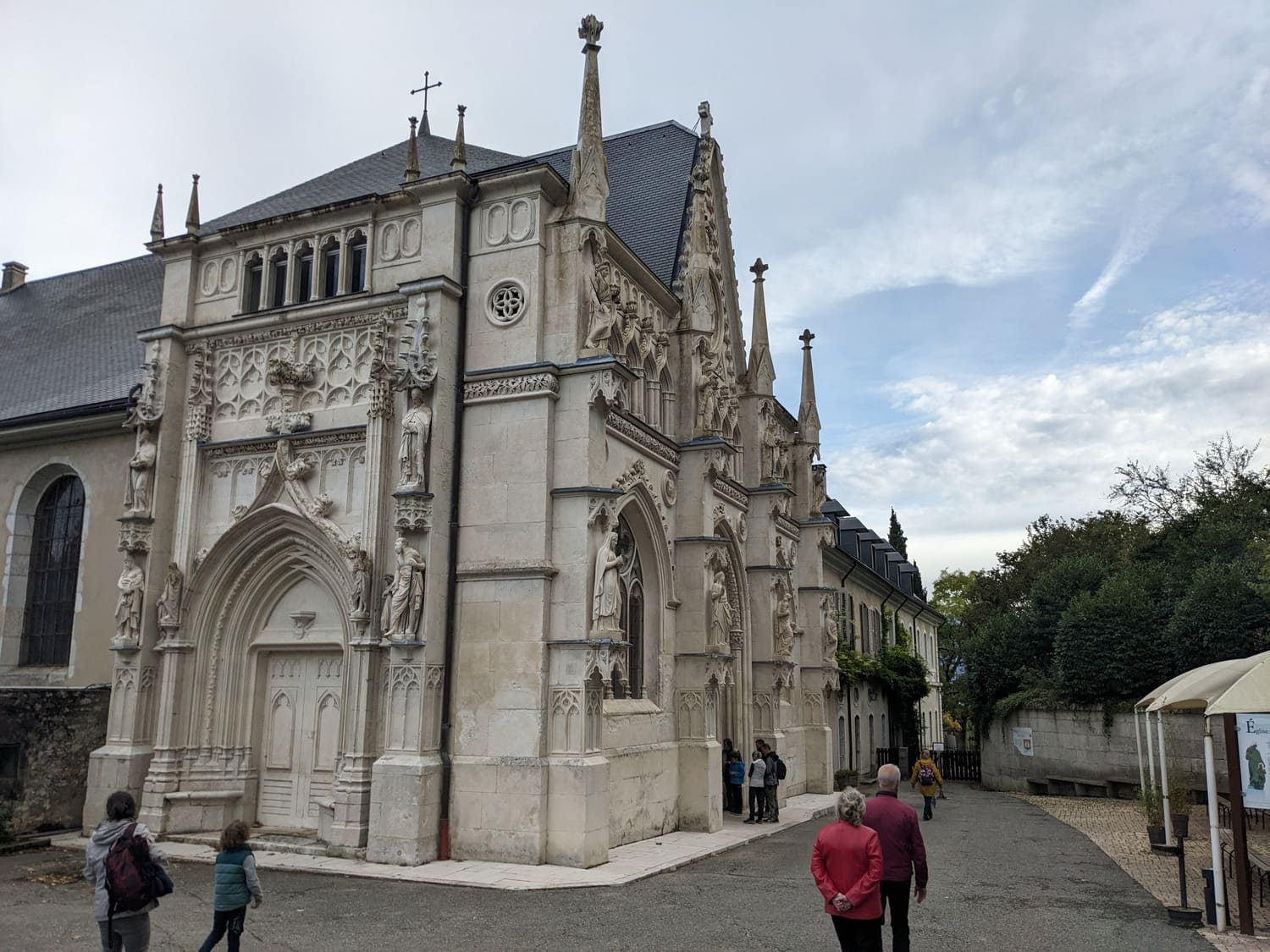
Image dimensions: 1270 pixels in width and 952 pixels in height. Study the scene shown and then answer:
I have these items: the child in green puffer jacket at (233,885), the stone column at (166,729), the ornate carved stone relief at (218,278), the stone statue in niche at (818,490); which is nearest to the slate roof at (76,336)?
the ornate carved stone relief at (218,278)

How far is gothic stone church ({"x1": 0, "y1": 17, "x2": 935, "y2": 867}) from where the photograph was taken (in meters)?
14.6

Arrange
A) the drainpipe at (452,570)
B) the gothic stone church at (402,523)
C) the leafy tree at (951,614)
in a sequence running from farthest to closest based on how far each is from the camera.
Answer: the leafy tree at (951,614) → the gothic stone church at (402,523) → the drainpipe at (452,570)

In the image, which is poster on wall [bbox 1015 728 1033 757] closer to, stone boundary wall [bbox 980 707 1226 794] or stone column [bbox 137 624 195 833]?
stone boundary wall [bbox 980 707 1226 794]

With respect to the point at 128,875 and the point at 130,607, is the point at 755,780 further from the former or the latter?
the point at 128,875

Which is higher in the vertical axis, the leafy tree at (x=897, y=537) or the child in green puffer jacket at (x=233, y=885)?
the leafy tree at (x=897, y=537)

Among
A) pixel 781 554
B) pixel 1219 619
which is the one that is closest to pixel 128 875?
pixel 781 554

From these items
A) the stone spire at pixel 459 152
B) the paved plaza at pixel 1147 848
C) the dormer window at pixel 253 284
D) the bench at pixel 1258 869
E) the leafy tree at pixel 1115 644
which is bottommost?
the paved plaza at pixel 1147 848

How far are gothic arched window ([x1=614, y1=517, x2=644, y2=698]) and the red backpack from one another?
35.7ft

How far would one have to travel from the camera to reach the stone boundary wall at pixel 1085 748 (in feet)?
76.2

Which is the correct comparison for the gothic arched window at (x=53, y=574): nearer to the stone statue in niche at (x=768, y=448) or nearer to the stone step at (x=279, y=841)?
the stone step at (x=279, y=841)

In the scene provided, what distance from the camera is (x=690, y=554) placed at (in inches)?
762

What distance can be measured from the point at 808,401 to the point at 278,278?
15.3 meters

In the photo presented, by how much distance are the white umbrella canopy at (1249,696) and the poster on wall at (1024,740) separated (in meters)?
19.8

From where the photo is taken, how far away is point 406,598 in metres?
14.5
